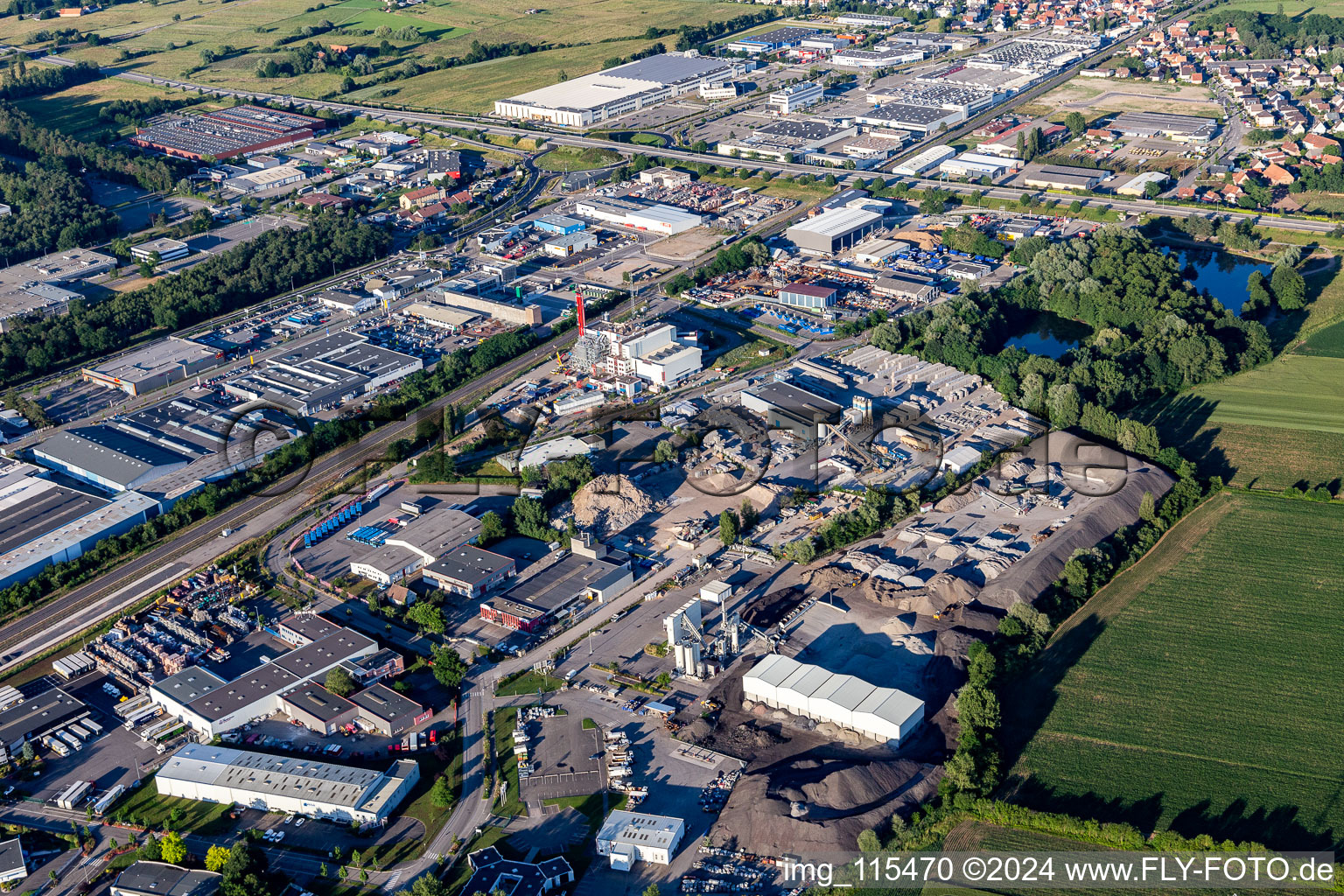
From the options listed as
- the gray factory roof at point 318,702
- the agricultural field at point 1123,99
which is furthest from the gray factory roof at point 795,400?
the agricultural field at point 1123,99

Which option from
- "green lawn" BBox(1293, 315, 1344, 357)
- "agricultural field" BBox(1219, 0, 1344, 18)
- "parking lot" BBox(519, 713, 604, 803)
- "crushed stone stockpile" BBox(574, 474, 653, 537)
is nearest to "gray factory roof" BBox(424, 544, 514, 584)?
"crushed stone stockpile" BBox(574, 474, 653, 537)

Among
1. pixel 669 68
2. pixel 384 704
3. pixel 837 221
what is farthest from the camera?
pixel 669 68

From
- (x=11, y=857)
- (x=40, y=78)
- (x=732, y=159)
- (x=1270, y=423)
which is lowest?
(x=11, y=857)

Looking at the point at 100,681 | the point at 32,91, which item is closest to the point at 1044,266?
the point at 100,681

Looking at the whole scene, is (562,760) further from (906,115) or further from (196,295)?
(906,115)

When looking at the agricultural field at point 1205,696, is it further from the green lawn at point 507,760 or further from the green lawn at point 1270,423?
the green lawn at point 507,760

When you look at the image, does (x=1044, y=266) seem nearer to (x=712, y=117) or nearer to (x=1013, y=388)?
(x=1013, y=388)

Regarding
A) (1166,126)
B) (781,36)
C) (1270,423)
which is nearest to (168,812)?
(1270,423)
